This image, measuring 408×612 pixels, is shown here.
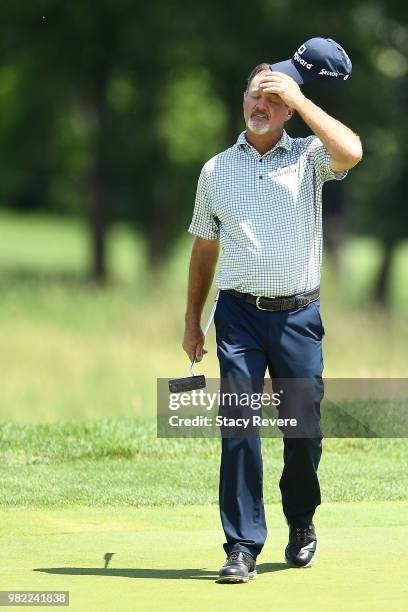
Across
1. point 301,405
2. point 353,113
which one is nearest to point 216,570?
point 301,405

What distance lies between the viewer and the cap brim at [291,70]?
542 cm

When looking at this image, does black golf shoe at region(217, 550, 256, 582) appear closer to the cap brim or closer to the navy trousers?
the navy trousers

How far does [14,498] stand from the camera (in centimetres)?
692

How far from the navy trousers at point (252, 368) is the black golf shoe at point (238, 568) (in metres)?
0.10

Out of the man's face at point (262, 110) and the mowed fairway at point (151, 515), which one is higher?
the man's face at point (262, 110)

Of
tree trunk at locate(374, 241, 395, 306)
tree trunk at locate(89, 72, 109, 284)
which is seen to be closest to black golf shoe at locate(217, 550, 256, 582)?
tree trunk at locate(374, 241, 395, 306)

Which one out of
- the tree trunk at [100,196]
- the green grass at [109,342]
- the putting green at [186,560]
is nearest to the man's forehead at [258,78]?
the putting green at [186,560]

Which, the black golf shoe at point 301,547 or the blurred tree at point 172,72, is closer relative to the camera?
the black golf shoe at point 301,547

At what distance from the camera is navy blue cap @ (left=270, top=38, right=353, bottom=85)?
17.7 feet

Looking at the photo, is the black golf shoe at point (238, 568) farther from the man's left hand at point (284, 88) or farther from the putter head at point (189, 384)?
the man's left hand at point (284, 88)

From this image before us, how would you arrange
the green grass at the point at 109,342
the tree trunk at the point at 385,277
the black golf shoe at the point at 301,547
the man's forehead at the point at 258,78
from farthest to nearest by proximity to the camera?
1. the tree trunk at the point at 385,277
2. the green grass at the point at 109,342
3. the black golf shoe at the point at 301,547
4. the man's forehead at the point at 258,78

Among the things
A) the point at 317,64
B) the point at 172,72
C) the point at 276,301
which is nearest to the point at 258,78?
the point at 317,64

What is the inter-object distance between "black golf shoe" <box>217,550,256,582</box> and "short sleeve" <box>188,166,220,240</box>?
129cm

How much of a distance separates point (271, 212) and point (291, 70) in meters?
0.58
